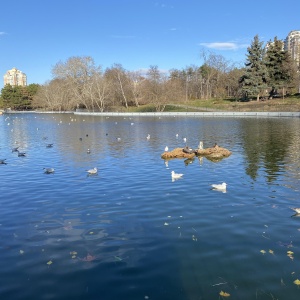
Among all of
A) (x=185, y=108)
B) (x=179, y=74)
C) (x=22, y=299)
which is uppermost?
(x=179, y=74)

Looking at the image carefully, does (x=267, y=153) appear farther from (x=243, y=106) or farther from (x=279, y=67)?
(x=279, y=67)

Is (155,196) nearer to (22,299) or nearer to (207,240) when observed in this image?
(207,240)

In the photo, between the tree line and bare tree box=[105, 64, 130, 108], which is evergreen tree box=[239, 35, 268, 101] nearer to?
the tree line

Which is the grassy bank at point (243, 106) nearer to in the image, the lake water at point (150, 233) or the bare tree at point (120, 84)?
the bare tree at point (120, 84)

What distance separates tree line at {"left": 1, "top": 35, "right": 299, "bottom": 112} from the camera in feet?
259

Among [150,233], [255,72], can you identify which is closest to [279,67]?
[255,72]

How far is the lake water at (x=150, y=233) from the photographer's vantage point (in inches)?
269

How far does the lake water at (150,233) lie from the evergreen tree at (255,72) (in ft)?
208

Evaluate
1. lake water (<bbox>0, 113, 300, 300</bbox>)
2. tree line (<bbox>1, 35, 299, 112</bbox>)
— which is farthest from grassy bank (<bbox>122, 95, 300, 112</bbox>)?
lake water (<bbox>0, 113, 300, 300</bbox>)

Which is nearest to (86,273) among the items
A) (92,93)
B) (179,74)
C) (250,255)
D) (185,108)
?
(250,255)

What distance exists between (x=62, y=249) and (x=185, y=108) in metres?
80.2

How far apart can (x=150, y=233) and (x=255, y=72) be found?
7621 cm

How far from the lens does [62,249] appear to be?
336 inches

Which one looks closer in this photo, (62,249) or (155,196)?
(62,249)
